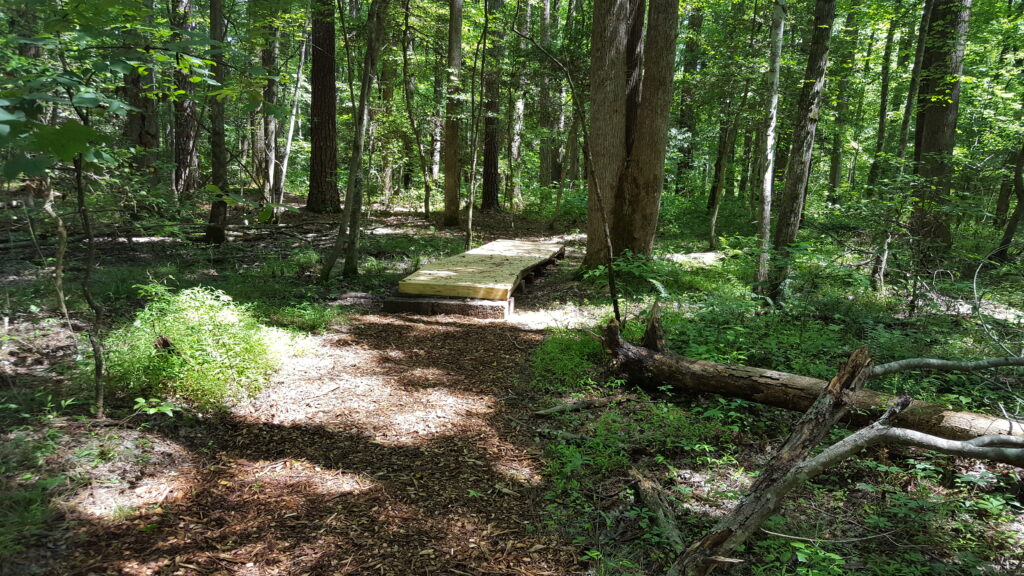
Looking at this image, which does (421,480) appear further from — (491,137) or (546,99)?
(491,137)

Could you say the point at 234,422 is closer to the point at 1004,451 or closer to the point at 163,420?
the point at 163,420

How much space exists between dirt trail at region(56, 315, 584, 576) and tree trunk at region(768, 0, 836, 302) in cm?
473

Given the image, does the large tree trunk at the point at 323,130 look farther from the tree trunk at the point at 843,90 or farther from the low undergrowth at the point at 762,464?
the tree trunk at the point at 843,90

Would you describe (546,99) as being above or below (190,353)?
above

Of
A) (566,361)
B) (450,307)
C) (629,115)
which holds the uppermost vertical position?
(629,115)

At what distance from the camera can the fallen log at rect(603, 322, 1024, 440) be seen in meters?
3.31

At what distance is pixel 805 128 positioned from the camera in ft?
22.2

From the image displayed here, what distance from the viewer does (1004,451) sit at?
6.10 feet

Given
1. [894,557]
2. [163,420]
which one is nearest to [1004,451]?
[894,557]

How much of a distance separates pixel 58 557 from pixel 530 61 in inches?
480

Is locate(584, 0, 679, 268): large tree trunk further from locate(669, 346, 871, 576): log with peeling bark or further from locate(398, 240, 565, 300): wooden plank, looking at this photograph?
locate(669, 346, 871, 576): log with peeling bark

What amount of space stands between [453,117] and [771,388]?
33.9 feet

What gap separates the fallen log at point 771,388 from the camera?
10.9 ft

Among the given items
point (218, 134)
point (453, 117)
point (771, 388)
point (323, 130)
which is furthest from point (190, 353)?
point (323, 130)
